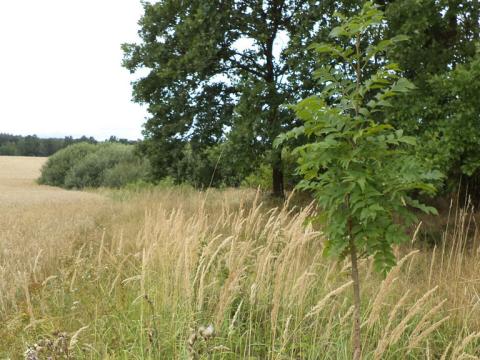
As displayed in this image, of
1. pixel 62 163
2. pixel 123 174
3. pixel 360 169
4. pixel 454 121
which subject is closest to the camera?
pixel 360 169

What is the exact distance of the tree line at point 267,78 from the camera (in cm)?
755

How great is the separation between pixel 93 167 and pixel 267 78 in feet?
57.5

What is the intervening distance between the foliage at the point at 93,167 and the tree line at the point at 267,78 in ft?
37.4

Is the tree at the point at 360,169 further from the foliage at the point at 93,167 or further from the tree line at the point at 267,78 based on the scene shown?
the foliage at the point at 93,167

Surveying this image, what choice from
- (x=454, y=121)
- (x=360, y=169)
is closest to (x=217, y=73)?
(x=454, y=121)

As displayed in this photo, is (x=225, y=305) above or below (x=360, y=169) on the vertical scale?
below

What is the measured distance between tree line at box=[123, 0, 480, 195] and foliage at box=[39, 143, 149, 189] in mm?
11394

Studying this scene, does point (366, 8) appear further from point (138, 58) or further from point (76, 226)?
point (138, 58)

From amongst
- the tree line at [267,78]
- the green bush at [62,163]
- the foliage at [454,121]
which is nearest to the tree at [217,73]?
the tree line at [267,78]

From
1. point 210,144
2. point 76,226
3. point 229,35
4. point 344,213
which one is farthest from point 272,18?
point 344,213

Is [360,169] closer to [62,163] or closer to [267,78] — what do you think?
[267,78]

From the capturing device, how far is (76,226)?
26.4ft

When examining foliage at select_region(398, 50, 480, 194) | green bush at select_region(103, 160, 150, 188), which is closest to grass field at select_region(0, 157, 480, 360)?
foliage at select_region(398, 50, 480, 194)

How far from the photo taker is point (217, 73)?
40.9ft
